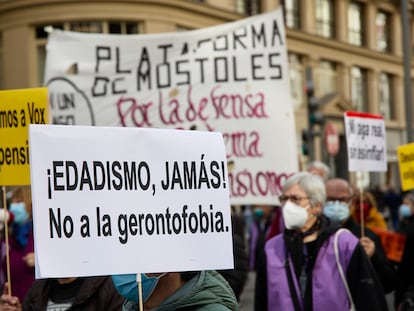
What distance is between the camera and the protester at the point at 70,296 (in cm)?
411

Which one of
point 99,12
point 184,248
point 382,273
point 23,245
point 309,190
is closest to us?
point 184,248

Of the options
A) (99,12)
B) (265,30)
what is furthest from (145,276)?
(99,12)

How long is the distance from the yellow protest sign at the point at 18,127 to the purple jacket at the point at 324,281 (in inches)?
56.7

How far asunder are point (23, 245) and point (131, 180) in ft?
12.9

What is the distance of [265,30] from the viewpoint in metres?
7.79

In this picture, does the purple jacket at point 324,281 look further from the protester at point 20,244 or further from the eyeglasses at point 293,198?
the protester at point 20,244

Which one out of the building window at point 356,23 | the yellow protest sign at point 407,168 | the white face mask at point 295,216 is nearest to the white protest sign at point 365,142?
the yellow protest sign at point 407,168

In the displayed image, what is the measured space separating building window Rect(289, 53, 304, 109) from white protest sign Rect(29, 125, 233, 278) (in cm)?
3047

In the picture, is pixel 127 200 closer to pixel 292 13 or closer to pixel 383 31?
pixel 292 13

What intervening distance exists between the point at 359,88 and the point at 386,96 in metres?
2.98

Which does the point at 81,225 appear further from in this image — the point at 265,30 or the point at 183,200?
the point at 265,30

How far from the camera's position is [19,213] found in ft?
21.7

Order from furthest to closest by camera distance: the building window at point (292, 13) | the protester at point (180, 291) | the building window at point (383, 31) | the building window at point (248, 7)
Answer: the building window at point (383, 31) → the building window at point (292, 13) → the building window at point (248, 7) → the protester at point (180, 291)

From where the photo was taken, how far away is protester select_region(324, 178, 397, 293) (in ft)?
18.3
